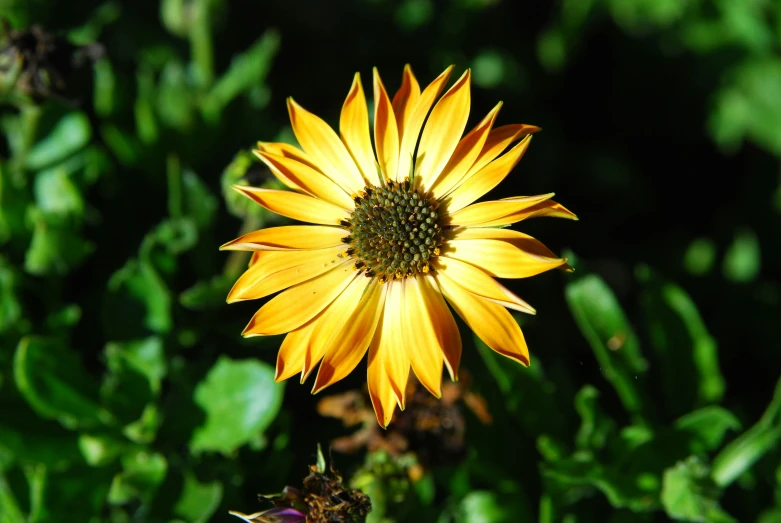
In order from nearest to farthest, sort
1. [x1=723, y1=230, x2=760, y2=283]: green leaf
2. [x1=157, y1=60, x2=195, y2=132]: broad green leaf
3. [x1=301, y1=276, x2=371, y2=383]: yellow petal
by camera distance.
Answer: [x1=301, y1=276, x2=371, y2=383]: yellow petal
[x1=157, y1=60, x2=195, y2=132]: broad green leaf
[x1=723, y1=230, x2=760, y2=283]: green leaf

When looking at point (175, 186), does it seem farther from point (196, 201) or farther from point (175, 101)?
point (175, 101)

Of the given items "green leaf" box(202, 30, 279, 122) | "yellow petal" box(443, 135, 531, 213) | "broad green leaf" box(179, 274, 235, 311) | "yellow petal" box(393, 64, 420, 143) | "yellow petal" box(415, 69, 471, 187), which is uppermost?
"green leaf" box(202, 30, 279, 122)

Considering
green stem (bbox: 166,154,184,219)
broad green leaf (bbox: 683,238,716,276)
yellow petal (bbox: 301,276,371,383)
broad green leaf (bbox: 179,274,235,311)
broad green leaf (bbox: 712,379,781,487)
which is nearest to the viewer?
yellow petal (bbox: 301,276,371,383)

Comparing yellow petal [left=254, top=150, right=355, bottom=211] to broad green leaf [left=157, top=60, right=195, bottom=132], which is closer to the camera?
yellow petal [left=254, top=150, right=355, bottom=211]

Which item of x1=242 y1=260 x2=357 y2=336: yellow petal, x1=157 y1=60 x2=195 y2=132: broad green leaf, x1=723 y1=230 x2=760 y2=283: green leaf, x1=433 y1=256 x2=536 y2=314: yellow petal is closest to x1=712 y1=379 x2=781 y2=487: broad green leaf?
x1=723 y1=230 x2=760 y2=283: green leaf

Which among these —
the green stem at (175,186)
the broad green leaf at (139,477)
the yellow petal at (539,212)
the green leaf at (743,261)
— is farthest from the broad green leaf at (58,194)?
the green leaf at (743,261)

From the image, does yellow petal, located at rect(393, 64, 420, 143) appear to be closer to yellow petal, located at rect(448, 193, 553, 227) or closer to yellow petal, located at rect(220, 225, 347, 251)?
yellow petal, located at rect(448, 193, 553, 227)

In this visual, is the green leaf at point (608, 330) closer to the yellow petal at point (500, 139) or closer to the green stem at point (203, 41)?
the yellow petal at point (500, 139)

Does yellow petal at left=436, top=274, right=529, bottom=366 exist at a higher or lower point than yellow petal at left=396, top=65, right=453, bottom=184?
lower
